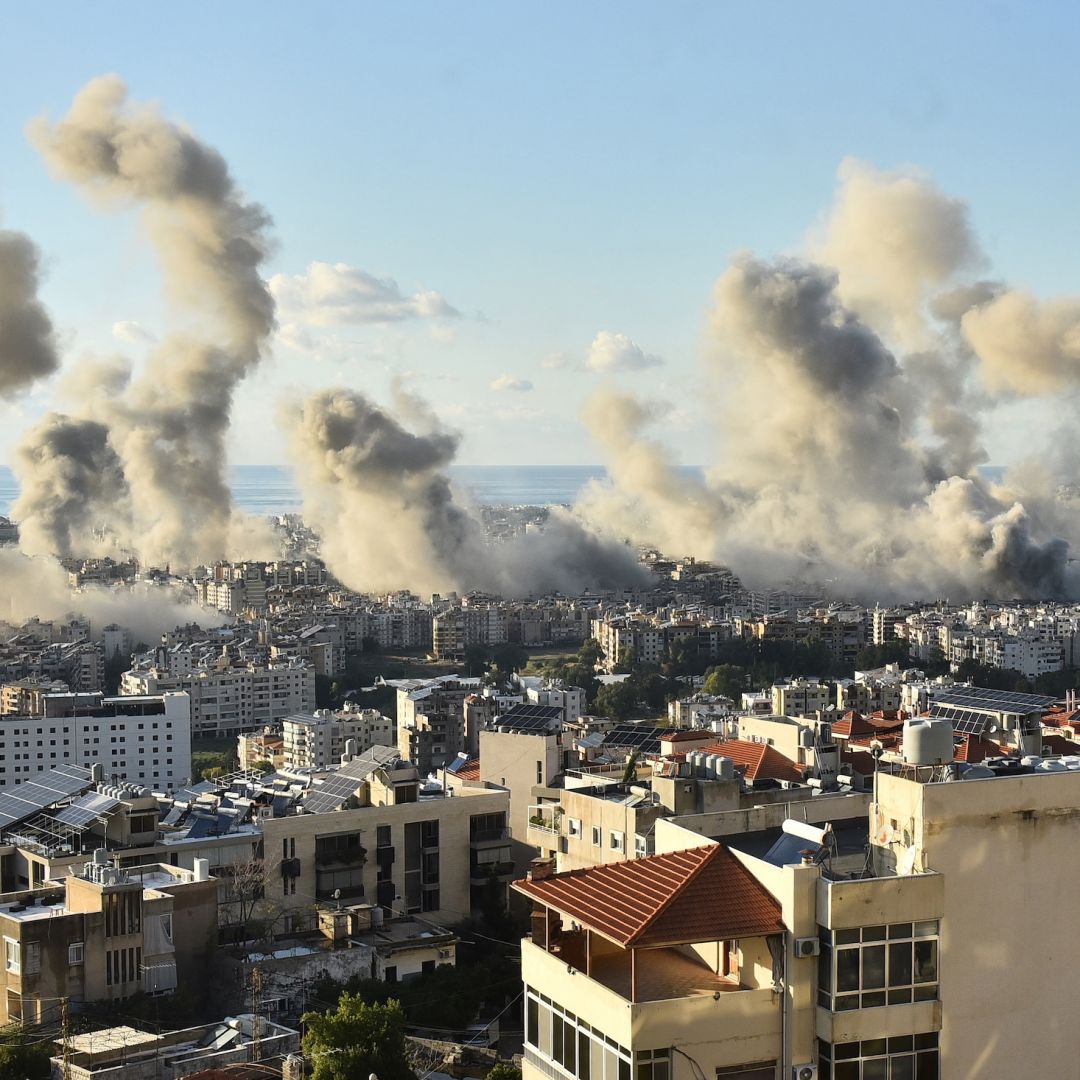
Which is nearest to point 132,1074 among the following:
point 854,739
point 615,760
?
point 615,760

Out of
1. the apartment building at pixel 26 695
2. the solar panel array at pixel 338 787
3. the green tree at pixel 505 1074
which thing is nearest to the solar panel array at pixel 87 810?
the solar panel array at pixel 338 787

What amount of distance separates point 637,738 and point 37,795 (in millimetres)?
9335

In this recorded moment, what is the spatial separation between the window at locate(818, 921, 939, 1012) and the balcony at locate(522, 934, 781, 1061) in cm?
18

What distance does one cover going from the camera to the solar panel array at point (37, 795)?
15992mm

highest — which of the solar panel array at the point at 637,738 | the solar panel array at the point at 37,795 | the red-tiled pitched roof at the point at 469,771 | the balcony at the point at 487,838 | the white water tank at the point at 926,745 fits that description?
the white water tank at the point at 926,745

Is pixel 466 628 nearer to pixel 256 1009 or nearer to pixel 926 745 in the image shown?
pixel 256 1009

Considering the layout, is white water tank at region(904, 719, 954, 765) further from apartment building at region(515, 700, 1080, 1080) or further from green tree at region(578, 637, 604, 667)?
green tree at region(578, 637, 604, 667)

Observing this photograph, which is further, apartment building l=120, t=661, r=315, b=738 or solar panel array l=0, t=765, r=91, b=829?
apartment building l=120, t=661, r=315, b=738

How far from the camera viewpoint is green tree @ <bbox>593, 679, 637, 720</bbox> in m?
37.8

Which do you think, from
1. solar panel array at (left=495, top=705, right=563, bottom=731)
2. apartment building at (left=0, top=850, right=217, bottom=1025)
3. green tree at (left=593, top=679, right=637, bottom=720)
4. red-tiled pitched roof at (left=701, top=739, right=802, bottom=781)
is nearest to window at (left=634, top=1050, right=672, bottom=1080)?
apartment building at (left=0, top=850, right=217, bottom=1025)

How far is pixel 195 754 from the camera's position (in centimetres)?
3422

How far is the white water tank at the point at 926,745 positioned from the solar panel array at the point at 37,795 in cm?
1164

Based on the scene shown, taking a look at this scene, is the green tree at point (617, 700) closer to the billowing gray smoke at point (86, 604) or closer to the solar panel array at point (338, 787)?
the billowing gray smoke at point (86, 604)

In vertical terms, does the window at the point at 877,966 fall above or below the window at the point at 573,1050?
above
